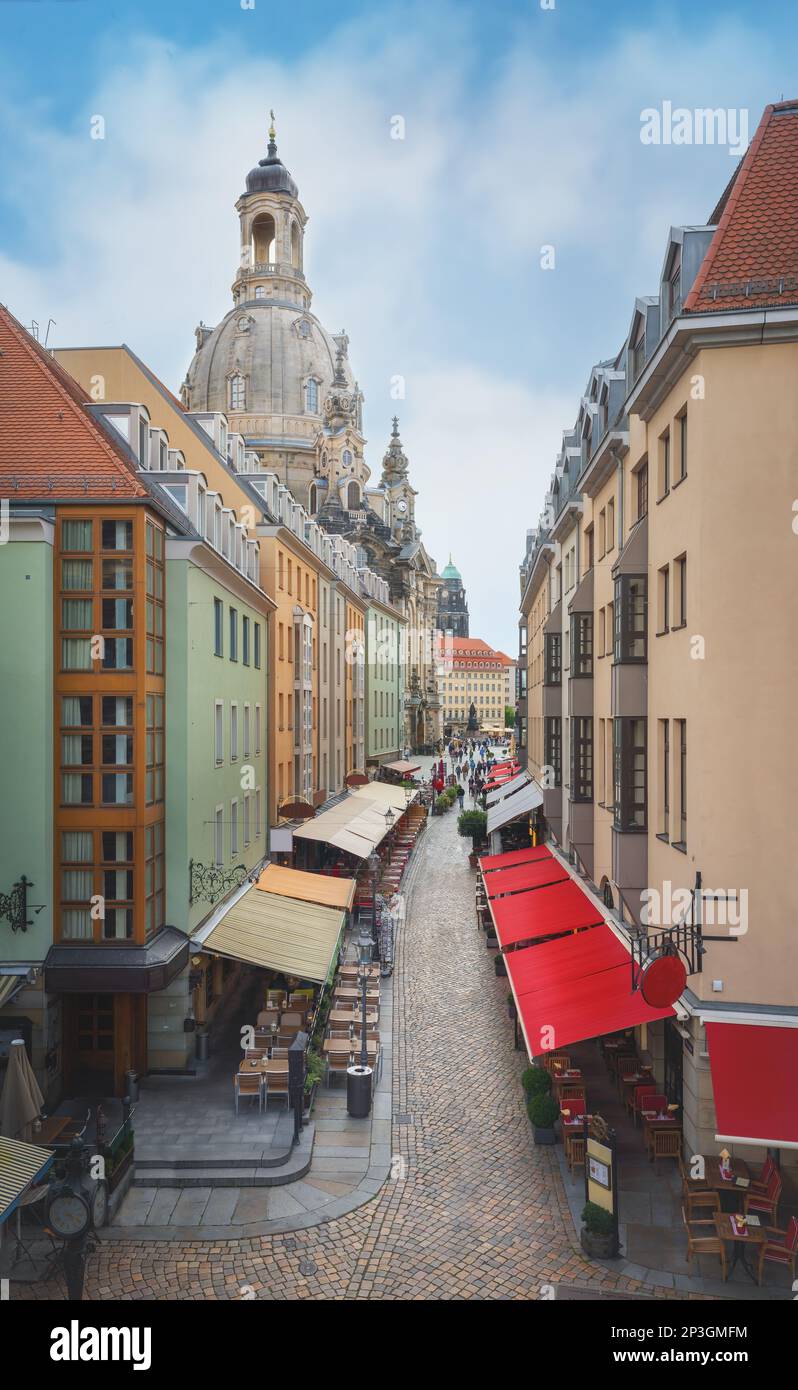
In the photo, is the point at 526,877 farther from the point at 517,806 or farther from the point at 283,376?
the point at 283,376

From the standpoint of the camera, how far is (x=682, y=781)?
606 inches

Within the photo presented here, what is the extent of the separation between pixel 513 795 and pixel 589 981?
88.1ft

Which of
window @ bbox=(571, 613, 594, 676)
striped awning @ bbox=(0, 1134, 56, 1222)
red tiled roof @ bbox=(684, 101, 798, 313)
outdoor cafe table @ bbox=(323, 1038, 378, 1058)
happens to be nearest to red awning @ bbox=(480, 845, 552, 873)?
window @ bbox=(571, 613, 594, 676)

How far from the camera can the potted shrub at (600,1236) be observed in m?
13.3

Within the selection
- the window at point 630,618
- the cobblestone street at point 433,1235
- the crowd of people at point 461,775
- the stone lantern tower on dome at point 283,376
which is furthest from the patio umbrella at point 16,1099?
the stone lantern tower on dome at point 283,376

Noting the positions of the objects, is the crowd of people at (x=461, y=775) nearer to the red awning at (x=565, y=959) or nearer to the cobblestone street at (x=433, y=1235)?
the red awning at (x=565, y=959)

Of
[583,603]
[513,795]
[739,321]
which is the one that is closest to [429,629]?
[513,795]

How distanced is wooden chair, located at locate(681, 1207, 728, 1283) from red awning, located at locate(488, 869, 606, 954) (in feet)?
28.2

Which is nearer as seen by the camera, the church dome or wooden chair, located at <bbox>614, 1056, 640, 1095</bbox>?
wooden chair, located at <bbox>614, 1056, 640, 1095</bbox>

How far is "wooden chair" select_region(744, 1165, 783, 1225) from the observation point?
13.4 meters

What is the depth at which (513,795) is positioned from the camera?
44781mm

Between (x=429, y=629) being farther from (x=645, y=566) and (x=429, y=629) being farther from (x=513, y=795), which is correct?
(x=645, y=566)

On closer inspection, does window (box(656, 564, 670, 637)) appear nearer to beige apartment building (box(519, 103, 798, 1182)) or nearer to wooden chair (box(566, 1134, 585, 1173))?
beige apartment building (box(519, 103, 798, 1182))

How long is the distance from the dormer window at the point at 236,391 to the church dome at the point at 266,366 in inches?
3.8
